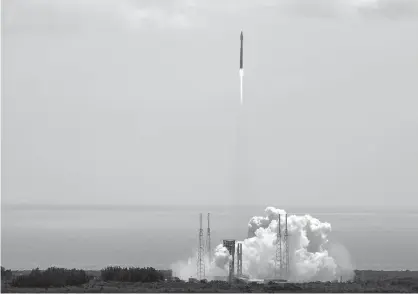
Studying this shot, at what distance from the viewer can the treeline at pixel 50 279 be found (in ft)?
358

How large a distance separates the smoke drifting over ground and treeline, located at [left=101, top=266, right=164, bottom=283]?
5.25 m

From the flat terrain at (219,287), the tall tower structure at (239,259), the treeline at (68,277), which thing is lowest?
the flat terrain at (219,287)

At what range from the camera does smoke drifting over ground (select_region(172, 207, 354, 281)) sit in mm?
120750

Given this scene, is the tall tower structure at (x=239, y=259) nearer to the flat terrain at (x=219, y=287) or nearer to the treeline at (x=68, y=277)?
the flat terrain at (x=219, y=287)

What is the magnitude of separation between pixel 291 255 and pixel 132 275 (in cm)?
2006

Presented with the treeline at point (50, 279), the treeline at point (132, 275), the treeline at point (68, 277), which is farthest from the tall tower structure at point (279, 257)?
the treeline at point (50, 279)

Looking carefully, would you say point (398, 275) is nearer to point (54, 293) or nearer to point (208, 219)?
point (208, 219)

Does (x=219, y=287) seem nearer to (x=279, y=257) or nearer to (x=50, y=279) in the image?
(x=279, y=257)

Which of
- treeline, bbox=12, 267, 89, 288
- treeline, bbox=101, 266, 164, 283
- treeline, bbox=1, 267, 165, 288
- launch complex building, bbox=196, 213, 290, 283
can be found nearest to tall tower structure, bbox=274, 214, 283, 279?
launch complex building, bbox=196, 213, 290, 283

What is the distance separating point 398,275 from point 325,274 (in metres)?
23.1

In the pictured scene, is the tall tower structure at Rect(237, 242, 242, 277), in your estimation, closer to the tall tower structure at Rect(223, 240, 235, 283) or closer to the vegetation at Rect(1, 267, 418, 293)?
the tall tower structure at Rect(223, 240, 235, 283)

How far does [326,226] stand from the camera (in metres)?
127

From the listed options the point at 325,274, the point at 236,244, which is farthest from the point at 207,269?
the point at 325,274

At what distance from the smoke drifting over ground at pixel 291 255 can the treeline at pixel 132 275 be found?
207 inches
